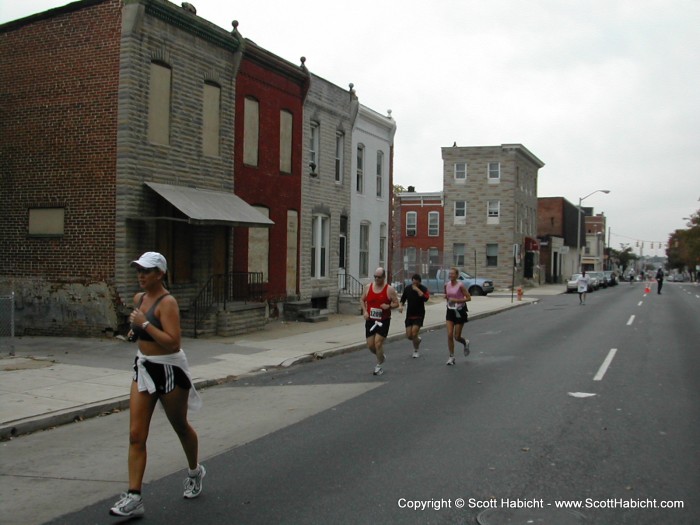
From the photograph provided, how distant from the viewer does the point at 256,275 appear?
2083 cm

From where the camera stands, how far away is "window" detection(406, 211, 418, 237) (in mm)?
60062

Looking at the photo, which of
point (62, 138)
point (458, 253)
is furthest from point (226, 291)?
point (458, 253)

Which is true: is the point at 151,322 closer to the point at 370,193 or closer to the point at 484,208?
the point at 370,193

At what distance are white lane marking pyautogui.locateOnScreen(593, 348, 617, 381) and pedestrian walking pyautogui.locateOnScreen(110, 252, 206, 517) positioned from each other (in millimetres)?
8121

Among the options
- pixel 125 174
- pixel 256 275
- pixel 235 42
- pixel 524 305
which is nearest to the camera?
pixel 125 174

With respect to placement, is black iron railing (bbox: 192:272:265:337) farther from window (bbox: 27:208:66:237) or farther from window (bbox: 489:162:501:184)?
window (bbox: 489:162:501:184)

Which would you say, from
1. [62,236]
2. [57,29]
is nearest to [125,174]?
[62,236]

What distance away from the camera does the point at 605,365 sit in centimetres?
1322

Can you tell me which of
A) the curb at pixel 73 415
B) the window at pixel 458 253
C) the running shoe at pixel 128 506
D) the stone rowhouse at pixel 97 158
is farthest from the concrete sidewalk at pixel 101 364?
the window at pixel 458 253

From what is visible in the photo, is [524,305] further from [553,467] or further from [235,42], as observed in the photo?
[553,467]

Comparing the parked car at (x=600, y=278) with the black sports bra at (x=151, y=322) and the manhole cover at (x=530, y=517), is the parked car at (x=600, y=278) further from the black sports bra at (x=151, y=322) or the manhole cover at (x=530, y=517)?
the black sports bra at (x=151, y=322)

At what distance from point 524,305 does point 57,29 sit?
25.3m

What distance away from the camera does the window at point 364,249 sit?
28.7 m

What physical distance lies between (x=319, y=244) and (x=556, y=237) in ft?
172
